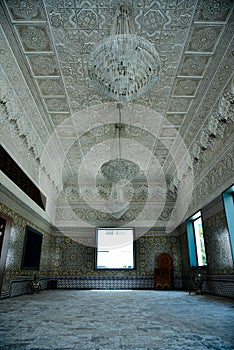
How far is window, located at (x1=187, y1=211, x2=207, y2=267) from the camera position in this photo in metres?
6.59

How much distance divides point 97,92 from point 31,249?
389 cm

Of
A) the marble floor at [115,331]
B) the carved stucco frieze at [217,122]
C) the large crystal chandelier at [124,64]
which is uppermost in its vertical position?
the carved stucco frieze at [217,122]

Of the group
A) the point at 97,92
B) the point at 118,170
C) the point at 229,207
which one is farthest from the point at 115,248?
the point at 97,92

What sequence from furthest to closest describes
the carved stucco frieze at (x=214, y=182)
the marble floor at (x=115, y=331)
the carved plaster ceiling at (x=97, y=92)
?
the carved stucco frieze at (x=214, y=182), the carved plaster ceiling at (x=97, y=92), the marble floor at (x=115, y=331)

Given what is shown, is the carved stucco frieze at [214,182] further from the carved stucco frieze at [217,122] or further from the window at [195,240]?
the carved stucco frieze at [217,122]

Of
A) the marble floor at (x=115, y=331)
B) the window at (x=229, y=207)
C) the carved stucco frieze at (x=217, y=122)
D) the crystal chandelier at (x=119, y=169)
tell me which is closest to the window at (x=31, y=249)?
→ the crystal chandelier at (x=119, y=169)

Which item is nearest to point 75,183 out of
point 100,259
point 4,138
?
point 100,259

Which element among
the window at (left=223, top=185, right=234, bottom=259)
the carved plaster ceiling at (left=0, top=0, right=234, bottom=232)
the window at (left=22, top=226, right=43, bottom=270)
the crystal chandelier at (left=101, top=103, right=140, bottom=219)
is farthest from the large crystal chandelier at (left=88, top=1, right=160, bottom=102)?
the window at (left=22, top=226, right=43, bottom=270)

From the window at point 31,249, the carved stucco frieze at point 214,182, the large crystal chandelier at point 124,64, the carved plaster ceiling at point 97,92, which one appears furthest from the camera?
the window at point 31,249

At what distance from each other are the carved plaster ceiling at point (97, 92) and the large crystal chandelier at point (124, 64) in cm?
65

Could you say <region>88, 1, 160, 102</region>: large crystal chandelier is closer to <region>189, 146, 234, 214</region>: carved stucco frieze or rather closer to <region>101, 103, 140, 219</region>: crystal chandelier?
<region>101, 103, 140, 219</region>: crystal chandelier

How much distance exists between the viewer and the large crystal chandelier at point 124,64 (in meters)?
2.60

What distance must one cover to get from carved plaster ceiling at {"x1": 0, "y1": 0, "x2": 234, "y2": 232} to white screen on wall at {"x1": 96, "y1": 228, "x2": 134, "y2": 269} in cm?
266

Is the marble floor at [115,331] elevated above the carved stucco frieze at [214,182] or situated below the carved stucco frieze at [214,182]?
below
